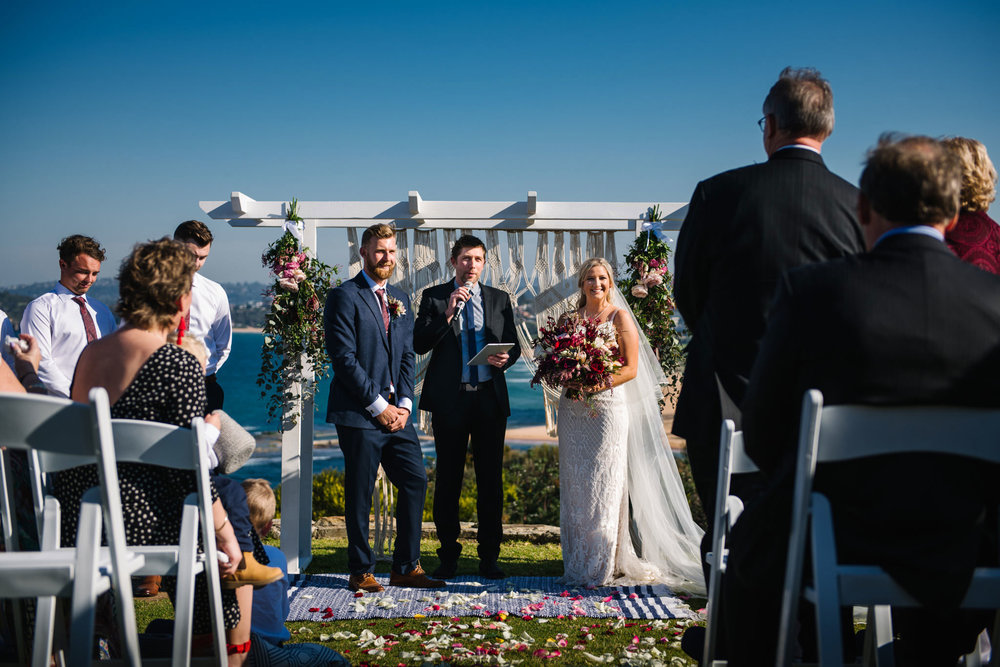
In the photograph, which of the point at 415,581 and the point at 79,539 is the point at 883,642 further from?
the point at 415,581

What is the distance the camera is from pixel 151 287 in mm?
2678

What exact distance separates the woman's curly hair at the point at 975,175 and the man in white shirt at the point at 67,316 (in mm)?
4298

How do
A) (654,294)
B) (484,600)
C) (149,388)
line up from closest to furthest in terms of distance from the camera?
(149,388), (484,600), (654,294)

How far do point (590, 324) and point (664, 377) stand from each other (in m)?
1.04

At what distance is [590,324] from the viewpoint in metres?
5.57

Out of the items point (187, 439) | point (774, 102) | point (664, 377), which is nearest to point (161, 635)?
point (187, 439)

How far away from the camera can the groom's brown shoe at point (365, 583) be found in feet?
17.4

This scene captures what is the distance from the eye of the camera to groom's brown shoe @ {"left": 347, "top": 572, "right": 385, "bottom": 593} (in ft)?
17.4

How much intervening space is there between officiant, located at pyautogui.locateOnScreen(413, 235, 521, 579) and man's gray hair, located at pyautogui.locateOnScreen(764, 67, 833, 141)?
10.4ft

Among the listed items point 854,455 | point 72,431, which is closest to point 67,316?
point 72,431

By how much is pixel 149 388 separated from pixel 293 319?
358cm

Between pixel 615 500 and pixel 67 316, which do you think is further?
pixel 615 500

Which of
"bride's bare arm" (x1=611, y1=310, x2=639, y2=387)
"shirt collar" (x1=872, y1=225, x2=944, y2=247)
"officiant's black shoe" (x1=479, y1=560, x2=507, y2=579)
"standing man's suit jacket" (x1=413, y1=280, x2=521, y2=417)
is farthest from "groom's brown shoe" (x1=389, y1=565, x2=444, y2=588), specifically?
"shirt collar" (x1=872, y1=225, x2=944, y2=247)

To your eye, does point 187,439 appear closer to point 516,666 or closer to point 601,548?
point 516,666
